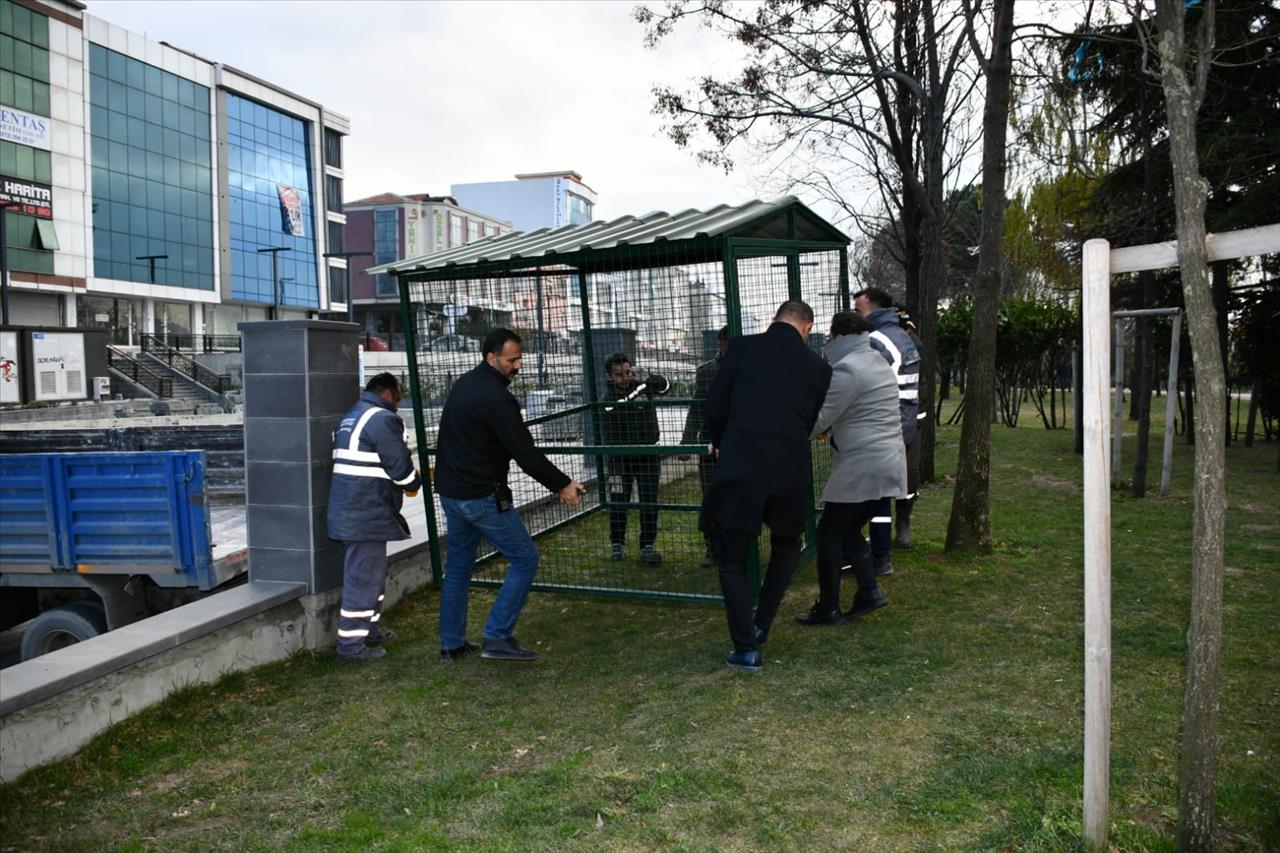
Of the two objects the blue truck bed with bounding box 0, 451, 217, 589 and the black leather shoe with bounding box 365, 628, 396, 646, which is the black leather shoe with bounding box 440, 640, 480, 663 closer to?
the black leather shoe with bounding box 365, 628, 396, 646

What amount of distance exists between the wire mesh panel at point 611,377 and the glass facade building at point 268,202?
5681 cm

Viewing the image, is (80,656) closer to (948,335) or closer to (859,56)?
(859,56)

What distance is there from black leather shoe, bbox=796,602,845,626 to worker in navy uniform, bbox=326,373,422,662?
253cm

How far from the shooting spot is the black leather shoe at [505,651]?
5.78 meters

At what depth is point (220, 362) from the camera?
47375 mm

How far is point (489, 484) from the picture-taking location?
565cm

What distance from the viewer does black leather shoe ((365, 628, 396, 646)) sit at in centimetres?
622

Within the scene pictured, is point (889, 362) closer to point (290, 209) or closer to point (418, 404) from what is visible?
point (418, 404)

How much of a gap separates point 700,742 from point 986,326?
4669mm

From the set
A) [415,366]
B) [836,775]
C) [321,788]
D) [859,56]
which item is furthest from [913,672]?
[859,56]

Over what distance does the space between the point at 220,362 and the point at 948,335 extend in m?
36.7

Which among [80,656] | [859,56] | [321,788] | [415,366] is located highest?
[859,56]

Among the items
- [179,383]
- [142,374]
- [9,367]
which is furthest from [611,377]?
[142,374]

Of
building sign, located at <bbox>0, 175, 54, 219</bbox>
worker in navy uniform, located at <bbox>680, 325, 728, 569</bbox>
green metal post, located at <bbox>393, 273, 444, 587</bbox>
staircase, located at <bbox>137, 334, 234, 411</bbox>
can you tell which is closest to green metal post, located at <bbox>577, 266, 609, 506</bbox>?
worker in navy uniform, located at <bbox>680, 325, 728, 569</bbox>
